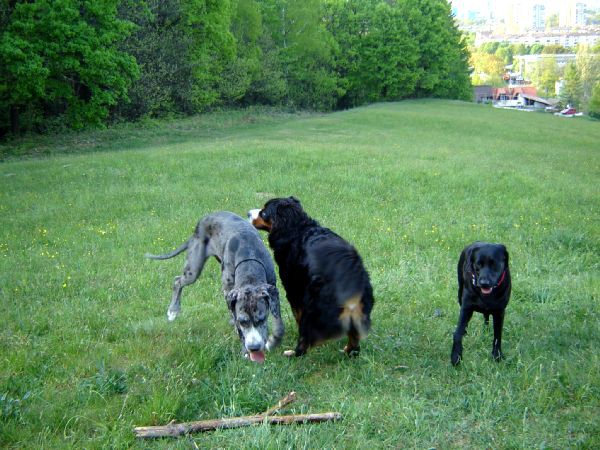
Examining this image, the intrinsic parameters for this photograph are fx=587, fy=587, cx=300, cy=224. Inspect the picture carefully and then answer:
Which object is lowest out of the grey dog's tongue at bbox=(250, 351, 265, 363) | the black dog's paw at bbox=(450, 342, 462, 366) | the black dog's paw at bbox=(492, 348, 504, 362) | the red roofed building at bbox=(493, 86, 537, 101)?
the red roofed building at bbox=(493, 86, 537, 101)

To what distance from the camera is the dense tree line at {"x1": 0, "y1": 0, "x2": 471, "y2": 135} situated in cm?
2569

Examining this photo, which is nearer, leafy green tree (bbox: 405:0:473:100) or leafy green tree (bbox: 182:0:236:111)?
leafy green tree (bbox: 182:0:236:111)

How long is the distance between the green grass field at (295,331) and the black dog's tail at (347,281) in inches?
16.7

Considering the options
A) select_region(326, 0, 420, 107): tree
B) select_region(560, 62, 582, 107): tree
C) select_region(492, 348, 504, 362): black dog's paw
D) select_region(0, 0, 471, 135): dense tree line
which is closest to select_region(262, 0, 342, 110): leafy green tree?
select_region(0, 0, 471, 135): dense tree line

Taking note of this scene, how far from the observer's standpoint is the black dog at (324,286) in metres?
5.36

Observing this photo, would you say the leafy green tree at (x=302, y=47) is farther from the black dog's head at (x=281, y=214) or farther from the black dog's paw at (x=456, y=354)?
the black dog's paw at (x=456, y=354)

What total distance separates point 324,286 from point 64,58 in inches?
969

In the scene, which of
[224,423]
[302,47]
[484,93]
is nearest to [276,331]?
[224,423]

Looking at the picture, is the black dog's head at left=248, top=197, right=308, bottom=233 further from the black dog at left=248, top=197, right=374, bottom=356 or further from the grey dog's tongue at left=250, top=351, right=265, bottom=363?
the grey dog's tongue at left=250, top=351, right=265, bottom=363

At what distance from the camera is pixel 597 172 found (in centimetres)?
1939

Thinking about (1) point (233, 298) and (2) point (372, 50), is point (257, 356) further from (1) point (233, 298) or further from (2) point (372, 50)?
(2) point (372, 50)

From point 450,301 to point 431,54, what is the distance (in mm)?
67194

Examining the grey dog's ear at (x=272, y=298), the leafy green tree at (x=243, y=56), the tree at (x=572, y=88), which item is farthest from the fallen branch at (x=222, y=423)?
the tree at (x=572, y=88)

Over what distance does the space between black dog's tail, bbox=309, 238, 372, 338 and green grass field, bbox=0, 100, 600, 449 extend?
1.39 ft
